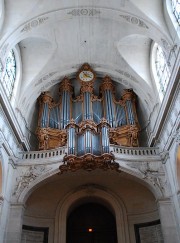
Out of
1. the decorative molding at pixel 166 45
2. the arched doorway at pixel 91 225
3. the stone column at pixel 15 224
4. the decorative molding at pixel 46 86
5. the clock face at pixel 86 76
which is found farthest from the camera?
the clock face at pixel 86 76

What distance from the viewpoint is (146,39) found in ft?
48.0

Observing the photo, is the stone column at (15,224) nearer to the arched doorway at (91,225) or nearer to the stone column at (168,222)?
the arched doorway at (91,225)

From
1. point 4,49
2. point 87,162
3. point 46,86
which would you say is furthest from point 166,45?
point 46,86

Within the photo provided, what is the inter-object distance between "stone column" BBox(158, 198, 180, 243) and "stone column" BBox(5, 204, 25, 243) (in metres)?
5.17

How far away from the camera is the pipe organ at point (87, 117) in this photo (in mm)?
12492

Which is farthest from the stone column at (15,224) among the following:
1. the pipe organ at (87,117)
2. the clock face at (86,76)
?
the clock face at (86,76)

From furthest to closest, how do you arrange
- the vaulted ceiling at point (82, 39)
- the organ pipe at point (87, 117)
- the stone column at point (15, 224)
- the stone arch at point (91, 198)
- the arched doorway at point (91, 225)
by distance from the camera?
the arched doorway at point (91, 225), the organ pipe at point (87, 117), the stone arch at point (91, 198), the vaulted ceiling at point (82, 39), the stone column at point (15, 224)

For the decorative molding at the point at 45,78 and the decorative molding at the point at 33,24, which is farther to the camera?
the decorative molding at the point at 45,78

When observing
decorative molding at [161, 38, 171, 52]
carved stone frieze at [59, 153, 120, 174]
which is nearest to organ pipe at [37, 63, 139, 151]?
carved stone frieze at [59, 153, 120, 174]

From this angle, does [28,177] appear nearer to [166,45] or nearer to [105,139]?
[105,139]

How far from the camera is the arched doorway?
1348cm

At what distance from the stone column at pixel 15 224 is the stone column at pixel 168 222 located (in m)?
5.17

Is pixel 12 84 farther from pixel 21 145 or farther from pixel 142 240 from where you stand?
pixel 142 240

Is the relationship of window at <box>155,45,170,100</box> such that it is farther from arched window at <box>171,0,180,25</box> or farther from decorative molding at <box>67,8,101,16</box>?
decorative molding at <box>67,8,101,16</box>
